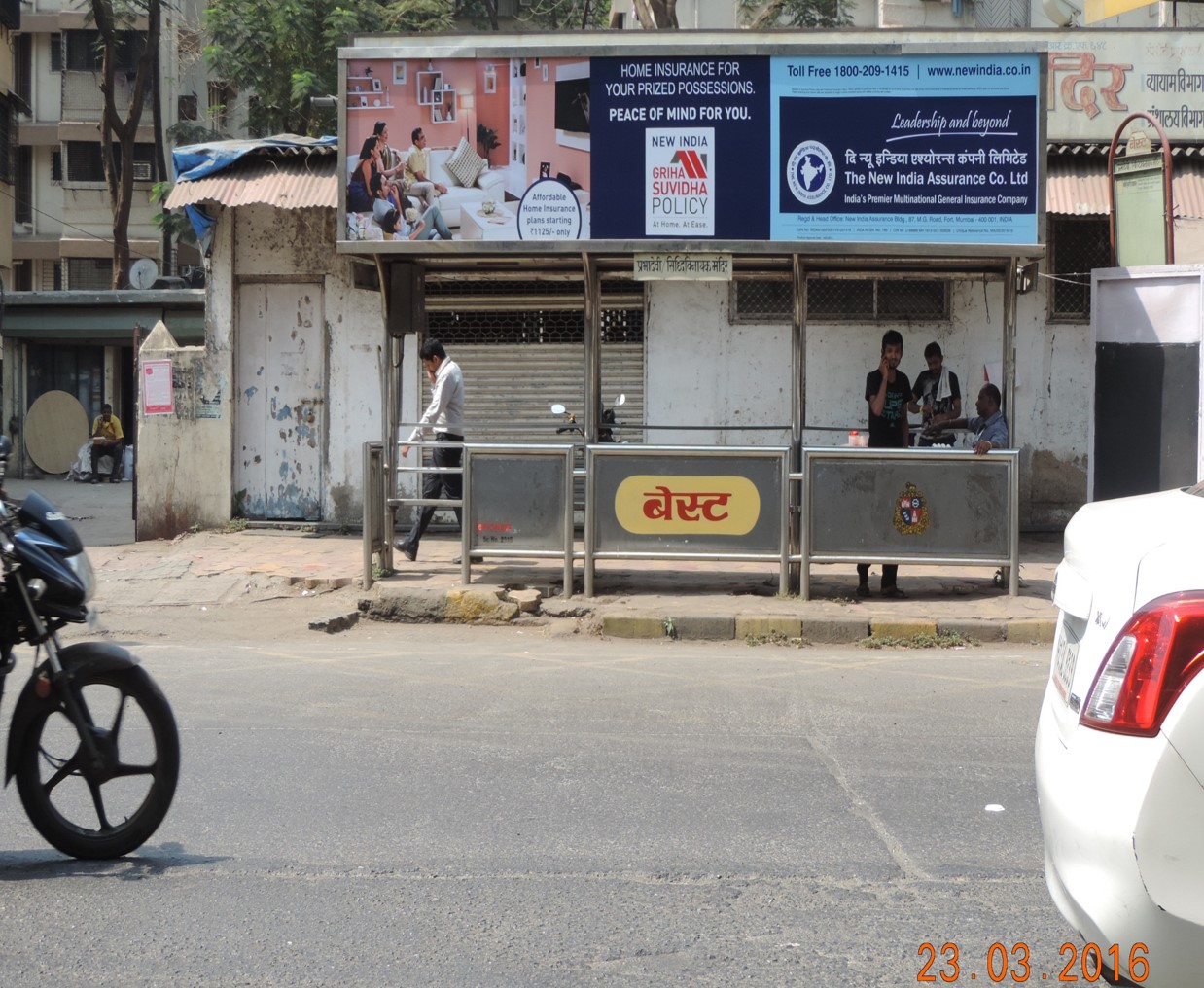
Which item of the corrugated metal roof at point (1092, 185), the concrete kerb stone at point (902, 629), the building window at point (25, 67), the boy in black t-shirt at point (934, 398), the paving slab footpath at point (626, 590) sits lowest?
the concrete kerb stone at point (902, 629)

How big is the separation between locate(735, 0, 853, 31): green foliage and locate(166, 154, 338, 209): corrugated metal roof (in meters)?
12.1

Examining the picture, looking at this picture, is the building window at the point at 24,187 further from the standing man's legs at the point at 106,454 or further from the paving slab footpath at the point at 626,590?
the paving slab footpath at the point at 626,590

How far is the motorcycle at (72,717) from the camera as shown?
4145 mm

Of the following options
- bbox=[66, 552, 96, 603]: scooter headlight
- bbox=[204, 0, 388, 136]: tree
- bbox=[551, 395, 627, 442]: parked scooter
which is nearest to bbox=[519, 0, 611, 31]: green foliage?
bbox=[204, 0, 388, 136]: tree

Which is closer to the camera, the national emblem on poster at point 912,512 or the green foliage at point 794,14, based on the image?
the national emblem on poster at point 912,512

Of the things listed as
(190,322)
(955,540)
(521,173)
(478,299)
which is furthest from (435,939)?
(190,322)

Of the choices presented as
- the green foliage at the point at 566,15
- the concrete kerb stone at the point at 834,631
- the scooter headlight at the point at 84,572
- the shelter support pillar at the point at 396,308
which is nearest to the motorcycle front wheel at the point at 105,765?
the scooter headlight at the point at 84,572

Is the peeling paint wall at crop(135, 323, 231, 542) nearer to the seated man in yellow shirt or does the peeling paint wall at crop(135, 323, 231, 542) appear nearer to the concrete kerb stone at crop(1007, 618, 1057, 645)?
the concrete kerb stone at crop(1007, 618, 1057, 645)

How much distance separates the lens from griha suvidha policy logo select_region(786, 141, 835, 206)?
33.1 feet

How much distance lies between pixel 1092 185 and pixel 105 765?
11.1 m

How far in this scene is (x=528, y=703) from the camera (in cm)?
680

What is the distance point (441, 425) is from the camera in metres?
11.2

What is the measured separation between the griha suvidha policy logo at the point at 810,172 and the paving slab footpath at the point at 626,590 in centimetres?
299

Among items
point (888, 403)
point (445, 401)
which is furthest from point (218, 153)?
point (888, 403)
